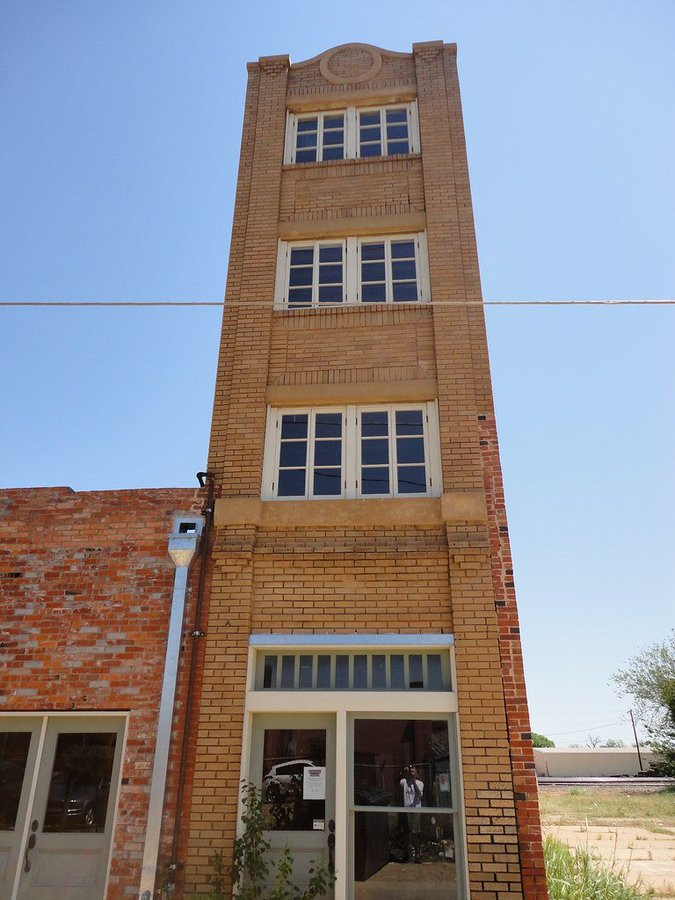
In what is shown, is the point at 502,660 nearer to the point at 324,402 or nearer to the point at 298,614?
the point at 298,614

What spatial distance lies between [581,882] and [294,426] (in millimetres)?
6286

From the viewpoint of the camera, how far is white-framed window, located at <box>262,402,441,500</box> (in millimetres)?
8305

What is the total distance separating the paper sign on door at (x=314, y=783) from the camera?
678cm

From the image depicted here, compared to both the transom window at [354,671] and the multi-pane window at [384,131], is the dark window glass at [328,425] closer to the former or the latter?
the transom window at [354,671]

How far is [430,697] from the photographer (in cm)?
696

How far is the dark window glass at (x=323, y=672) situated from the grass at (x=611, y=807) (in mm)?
12357

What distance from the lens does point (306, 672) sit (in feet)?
24.0

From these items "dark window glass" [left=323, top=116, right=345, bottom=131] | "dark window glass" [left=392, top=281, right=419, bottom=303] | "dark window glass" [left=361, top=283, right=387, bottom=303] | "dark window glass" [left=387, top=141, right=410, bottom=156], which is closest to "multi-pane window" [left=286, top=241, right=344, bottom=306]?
"dark window glass" [left=361, top=283, right=387, bottom=303]

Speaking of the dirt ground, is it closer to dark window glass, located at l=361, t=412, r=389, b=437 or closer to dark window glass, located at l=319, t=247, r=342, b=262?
dark window glass, located at l=361, t=412, r=389, b=437

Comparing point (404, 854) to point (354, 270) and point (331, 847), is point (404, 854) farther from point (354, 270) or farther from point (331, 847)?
point (354, 270)

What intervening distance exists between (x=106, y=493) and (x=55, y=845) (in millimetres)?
3931

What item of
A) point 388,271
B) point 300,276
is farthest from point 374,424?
point 300,276

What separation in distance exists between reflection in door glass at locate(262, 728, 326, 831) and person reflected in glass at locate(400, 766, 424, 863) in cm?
85

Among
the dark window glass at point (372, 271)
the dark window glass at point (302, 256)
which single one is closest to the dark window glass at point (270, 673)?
the dark window glass at point (372, 271)
